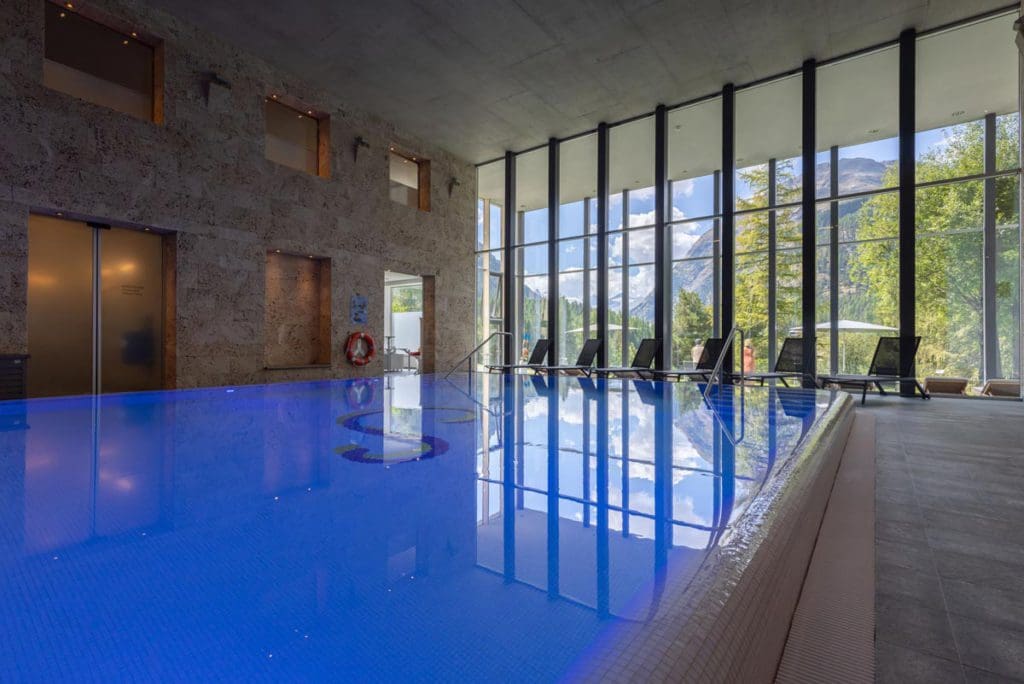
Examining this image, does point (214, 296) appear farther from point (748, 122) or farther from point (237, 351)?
point (748, 122)

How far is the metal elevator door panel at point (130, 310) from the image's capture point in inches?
253

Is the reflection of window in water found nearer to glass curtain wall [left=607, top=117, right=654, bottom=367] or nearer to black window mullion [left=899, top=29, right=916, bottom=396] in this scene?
glass curtain wall [left=607, top=117, right=654, bottom=367]

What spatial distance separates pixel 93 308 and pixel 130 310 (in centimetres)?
37

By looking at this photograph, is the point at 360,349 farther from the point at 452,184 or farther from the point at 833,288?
the point at 833,288

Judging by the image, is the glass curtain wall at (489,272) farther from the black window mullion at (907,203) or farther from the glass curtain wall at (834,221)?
the black window mullion at (907,203)

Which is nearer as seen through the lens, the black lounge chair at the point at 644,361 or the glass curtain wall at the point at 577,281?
the black lounge chair at the point at 644,361

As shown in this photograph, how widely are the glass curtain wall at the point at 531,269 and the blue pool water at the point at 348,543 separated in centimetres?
805

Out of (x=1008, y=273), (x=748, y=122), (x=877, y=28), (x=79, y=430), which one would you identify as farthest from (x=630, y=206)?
A: (x=79, y=430)

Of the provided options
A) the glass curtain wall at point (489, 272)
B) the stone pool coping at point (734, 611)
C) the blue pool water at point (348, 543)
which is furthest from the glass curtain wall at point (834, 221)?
the stone pool coping at point (734, 611)

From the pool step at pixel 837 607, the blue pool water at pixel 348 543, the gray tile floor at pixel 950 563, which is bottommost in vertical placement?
the pool step at pixel 837 607

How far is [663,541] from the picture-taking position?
1569mm

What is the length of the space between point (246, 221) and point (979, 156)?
11.7m

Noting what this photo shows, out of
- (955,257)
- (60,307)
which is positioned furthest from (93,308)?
(955,257)

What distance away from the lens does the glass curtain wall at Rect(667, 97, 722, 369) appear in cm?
1005
